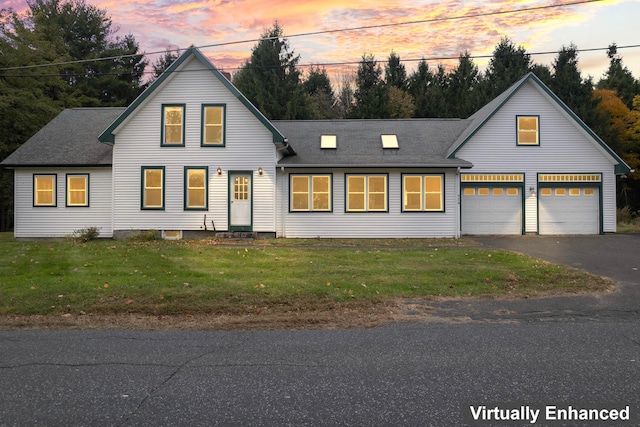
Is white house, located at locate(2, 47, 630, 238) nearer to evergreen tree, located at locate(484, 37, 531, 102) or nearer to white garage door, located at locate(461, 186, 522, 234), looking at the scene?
white garage door, located at locate(461, 186, 522, 234)

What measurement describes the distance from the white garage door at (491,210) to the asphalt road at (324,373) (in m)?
15.2

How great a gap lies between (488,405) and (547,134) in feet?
69.0

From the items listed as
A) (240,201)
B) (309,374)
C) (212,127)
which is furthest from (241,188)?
(309,374)

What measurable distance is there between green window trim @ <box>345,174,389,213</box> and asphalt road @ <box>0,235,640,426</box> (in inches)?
535

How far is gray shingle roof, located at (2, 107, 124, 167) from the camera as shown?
20533 millimetres

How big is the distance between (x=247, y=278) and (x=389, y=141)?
14.2 metres

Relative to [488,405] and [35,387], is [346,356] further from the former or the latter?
[35,387]

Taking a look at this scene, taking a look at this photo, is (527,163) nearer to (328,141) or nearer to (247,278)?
(328,141)

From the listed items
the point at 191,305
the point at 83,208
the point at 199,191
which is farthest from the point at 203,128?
the point at 191,305

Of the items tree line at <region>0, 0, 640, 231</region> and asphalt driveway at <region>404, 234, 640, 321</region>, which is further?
tree line at <region>0, 0, 640, 231</region>

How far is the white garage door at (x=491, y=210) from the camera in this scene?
22.5 meters

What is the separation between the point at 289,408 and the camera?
163 inches

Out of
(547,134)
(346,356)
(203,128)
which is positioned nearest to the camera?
(346,356)

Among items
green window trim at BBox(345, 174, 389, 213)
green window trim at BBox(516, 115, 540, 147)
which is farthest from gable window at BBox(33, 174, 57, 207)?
green window trim at BBox(516, 115, 540, 147)
